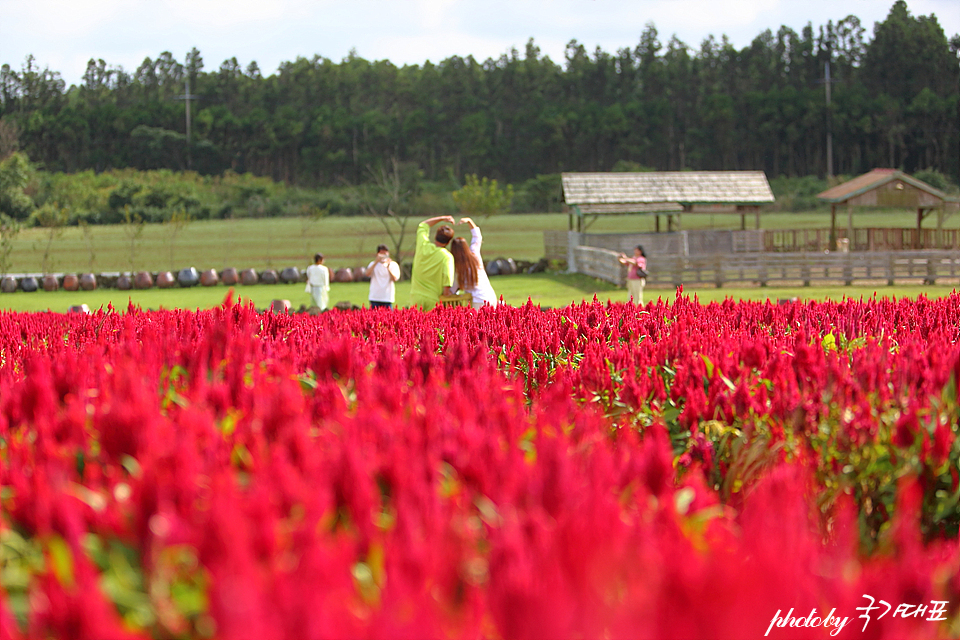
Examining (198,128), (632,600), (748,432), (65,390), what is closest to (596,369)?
(748,432)

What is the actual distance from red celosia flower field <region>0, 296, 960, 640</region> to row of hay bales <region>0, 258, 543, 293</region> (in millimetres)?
28242

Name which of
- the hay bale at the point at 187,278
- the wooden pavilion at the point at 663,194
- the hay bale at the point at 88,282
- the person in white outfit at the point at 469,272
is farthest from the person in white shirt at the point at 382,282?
the wooden pavilion at the point at 663,194

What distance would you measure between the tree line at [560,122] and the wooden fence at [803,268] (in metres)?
65.0

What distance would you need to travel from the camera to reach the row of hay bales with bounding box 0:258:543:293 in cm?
3072

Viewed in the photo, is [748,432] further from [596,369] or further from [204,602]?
[204,602]

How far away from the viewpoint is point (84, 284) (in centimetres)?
3105

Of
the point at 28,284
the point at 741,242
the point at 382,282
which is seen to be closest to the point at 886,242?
the point at 741,242

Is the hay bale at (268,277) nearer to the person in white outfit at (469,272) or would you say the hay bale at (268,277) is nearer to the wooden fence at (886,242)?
the wooden fence at (886,242)

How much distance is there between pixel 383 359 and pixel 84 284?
2998cm

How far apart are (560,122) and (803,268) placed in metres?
67.6

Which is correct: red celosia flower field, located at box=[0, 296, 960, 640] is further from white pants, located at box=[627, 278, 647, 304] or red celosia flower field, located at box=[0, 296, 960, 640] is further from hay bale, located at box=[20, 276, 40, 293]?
hay bale, located at box=[20, 276, 40, 293]

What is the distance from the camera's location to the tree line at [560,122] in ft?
293

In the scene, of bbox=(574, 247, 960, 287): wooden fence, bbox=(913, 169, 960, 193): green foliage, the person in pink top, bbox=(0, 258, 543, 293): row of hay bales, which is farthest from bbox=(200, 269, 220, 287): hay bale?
bbox=(913, 169, 960, 193): green foliage

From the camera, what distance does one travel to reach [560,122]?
9150 cm
